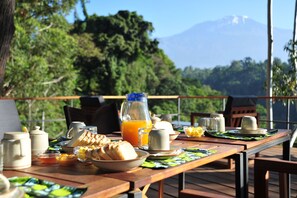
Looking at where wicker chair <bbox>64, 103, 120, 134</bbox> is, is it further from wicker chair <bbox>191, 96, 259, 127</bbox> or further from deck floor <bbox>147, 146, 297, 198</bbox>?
wicker chair <bbox>191, 96, 259, 127</bbox>

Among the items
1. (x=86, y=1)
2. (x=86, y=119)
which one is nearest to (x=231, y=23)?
(x=86, y=1)

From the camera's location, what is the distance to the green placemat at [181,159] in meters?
1.27

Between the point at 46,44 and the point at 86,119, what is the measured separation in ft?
36.0

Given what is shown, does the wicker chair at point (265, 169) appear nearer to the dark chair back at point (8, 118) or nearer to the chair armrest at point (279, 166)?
the chair armrest at point (279, 166)

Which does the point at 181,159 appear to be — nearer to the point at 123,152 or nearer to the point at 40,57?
the point at 123,152

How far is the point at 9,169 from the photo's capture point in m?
1.22

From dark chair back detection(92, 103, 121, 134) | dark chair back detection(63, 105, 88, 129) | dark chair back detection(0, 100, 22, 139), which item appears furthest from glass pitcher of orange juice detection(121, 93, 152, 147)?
dark chair back detection(63, 105, 88, 129)

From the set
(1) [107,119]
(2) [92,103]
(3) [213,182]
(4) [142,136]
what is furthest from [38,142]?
(3) [213,182]

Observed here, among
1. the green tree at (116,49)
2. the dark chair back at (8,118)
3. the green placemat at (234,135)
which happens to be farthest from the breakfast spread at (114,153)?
the green tree at (116,49)

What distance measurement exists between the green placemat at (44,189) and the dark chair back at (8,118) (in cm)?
119

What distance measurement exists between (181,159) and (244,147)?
454 mm

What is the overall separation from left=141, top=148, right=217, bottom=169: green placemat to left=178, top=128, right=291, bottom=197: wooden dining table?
15cm

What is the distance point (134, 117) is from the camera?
1685 millimetres

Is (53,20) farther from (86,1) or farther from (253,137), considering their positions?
(253,137)
